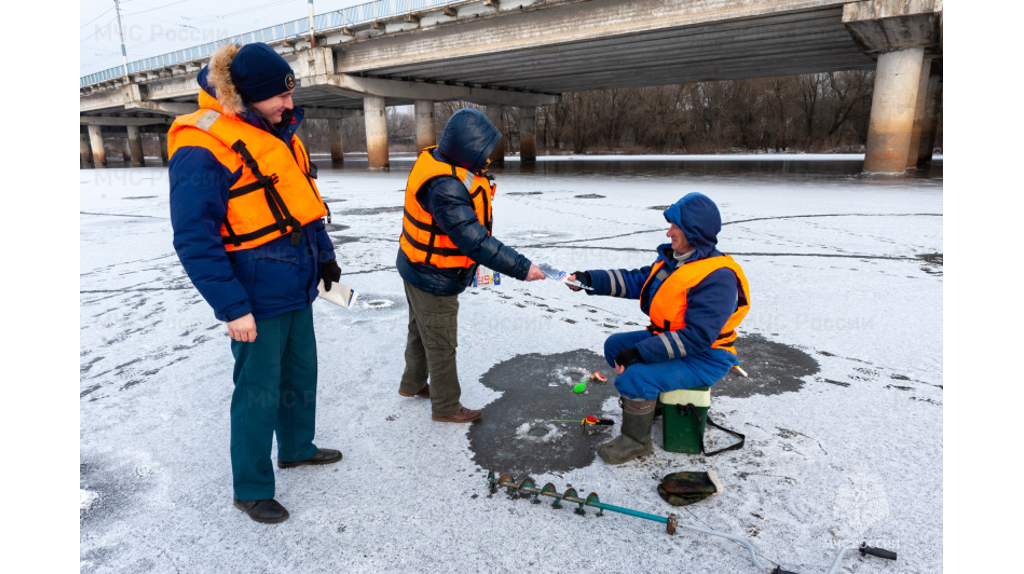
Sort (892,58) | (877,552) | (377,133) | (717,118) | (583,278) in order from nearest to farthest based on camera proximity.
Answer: (877,552) < (583,278) < (892,58) < (377,133) < (717,118)

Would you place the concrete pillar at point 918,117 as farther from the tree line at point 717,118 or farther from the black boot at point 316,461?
the tree line at point 717,118

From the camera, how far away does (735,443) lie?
277 centimetres

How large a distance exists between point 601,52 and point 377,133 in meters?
11.8

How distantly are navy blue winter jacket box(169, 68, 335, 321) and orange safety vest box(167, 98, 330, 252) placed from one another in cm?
4

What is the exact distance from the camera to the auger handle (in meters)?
2.00

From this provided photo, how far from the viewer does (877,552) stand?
6.61 ft

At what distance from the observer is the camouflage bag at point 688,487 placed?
2357mm

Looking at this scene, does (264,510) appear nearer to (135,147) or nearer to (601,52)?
(601,52)

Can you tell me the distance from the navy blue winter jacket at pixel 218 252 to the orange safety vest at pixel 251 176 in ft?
0.12

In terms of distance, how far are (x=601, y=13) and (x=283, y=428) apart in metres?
18.1

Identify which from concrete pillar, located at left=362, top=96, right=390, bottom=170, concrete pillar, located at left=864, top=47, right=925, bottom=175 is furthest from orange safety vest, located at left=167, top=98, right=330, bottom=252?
concrete pillar, located at left=362, top=96, right=390, bottom=170

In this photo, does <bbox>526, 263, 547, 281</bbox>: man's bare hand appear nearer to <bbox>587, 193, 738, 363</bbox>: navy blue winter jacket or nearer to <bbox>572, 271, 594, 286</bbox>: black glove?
<bbox>572, 271, 594, 286</bbox>: black glove

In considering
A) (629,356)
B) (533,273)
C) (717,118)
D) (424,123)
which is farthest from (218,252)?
(717,118)

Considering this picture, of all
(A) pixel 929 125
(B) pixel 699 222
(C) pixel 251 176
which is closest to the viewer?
(C) pixel 251 176
